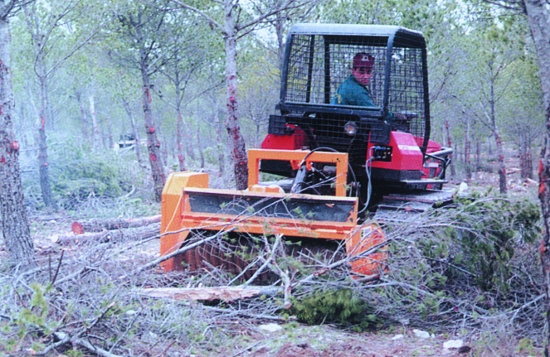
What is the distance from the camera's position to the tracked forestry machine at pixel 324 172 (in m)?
6.05

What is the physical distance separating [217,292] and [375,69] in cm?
297

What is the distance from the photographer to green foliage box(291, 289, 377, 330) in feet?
18.0

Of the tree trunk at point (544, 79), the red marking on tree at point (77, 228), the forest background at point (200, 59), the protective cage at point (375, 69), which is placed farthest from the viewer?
the forest background at point (200, 59)

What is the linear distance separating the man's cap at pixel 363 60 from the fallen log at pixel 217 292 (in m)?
2.70

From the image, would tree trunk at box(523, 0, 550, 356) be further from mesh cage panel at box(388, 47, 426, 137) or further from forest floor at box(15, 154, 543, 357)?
mesh cage panel at box(388, 47, 426, 137)

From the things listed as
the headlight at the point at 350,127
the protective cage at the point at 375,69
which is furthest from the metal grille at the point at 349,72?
the headlight at the point at 350,127

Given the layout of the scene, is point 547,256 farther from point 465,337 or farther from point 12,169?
point 12,169

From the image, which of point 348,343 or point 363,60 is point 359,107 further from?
point 348,343

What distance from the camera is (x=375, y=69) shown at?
707 centimetres

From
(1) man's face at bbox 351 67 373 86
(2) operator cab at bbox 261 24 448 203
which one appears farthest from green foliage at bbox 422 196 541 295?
(1) man's face at bbox 351 67 373 86

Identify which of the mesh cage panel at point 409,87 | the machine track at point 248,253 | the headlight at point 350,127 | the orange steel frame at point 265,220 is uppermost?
the mesh cage panel at point 409,87

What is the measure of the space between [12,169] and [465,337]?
456 cm

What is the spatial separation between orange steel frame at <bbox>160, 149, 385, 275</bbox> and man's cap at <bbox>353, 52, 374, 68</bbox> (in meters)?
1.16

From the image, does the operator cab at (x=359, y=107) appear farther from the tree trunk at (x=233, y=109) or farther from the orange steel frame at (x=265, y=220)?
the tree trunk at (x=233, y=109)
